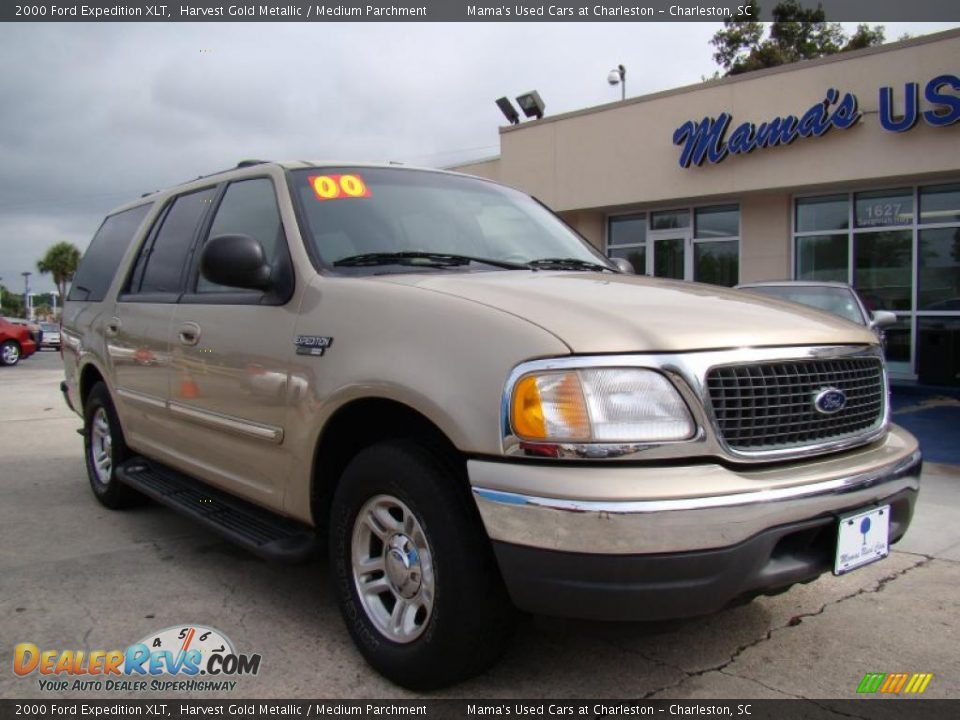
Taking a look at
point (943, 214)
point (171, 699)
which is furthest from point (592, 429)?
point (943, 214)

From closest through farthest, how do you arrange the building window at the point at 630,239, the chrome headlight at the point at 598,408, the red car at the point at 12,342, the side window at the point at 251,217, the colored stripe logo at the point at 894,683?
the chrome headlight at the point at 598,408 < the colored stripe logo at the point at 894,683 < the side window at the point at 251,217 < the building window at the point at 630,239 < the red car at the point at 12,342

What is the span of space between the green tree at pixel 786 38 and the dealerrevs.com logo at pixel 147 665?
28.7 meters

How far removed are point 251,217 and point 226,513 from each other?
1.31m

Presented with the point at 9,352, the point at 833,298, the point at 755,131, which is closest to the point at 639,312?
the point at 833,298

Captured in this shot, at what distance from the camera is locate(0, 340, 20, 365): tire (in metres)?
19.6

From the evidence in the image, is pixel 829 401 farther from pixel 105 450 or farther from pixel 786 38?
pixel 786 38

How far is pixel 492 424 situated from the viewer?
2.17m

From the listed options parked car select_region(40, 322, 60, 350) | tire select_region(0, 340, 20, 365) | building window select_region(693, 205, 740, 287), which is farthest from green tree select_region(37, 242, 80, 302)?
building window select_region(693, 205, 740, 287)

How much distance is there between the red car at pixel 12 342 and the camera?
64.3ft

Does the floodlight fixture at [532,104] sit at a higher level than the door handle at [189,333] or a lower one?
higher

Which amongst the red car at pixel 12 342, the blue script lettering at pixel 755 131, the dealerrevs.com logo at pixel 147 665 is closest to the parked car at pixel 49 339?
the red car at pixel 12 342

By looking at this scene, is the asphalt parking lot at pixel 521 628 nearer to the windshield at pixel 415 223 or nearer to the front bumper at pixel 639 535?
the front bumper at pixel 639 535

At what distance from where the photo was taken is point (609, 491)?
2.04m

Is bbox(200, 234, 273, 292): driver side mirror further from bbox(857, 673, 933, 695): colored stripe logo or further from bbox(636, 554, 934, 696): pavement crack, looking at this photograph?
bbox(857, 673, 933, 695): colored stripe logo
